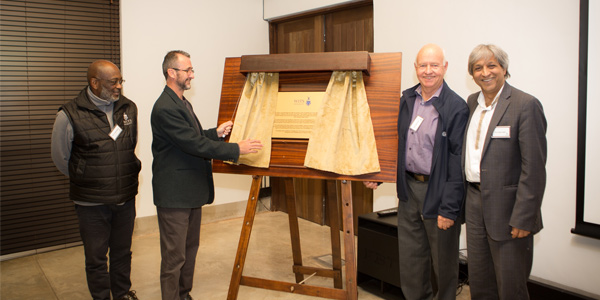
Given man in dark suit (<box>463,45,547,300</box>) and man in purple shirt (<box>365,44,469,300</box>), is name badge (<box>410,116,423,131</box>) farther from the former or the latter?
man in dark suit (<box>463,45,547,300</box>)

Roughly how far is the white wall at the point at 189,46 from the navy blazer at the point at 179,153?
219cm

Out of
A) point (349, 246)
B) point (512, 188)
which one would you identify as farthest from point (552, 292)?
point (349, 246)

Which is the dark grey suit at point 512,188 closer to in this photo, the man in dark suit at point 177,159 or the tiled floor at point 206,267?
the tiled floor at point 206,267

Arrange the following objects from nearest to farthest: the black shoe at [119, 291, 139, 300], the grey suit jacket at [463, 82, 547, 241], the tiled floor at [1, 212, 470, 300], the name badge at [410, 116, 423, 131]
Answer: the grey suit jacket at [463, 82, 547, 241], the name badge at [410, 116, 423, 131], the black shoe at [119, 291, 139, 300], the tiled floor at [1, 212, 470, 300]

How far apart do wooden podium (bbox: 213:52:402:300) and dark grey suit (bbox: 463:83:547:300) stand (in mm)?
520

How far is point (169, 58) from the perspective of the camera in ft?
8.17

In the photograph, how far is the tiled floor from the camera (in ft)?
10.2

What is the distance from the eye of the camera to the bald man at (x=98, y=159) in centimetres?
249

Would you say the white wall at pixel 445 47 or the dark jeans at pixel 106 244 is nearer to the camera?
the dark jeans at pixel 106 244

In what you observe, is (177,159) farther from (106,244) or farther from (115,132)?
(106,244)

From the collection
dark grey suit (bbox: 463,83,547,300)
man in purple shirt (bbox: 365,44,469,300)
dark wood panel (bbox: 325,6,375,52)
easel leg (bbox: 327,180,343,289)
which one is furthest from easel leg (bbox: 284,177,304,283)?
dark wood panel (bbox: 325,6,375,52)

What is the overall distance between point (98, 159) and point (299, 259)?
5.17ft

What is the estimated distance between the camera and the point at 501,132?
6.29ft

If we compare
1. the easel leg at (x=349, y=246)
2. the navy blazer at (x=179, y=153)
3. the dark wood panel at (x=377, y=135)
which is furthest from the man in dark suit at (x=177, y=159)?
the easel leg at (x=349, y=246)
